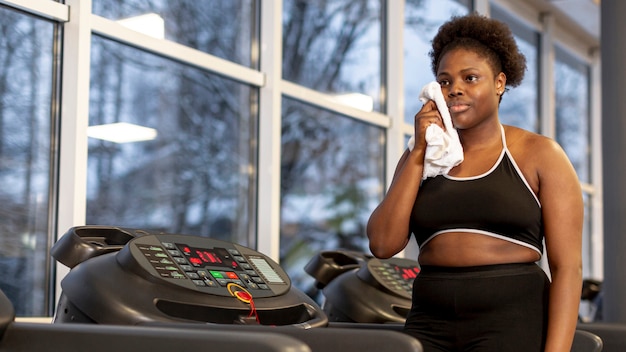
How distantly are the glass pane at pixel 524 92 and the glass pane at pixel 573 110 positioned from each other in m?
0.45

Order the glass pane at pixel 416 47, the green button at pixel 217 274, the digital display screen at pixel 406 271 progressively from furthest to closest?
the glass pane at pixel 416 47 → the digital display screen at pixel 406 271 → the green button at pixel 217 274

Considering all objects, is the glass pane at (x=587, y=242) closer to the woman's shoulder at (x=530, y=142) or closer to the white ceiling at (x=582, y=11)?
the white ceiling at (x=582, y=11)

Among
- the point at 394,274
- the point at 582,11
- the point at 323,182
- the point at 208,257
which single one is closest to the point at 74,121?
the point at 208,257

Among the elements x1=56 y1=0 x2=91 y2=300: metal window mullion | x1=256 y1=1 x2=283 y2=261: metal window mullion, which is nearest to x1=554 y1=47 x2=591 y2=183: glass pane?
x1=256 y1=1 x2=283 y2=261: metal window mullion

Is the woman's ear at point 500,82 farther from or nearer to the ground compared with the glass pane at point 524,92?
nearer to the ground

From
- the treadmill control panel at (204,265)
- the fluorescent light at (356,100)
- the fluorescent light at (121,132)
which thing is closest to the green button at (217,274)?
the treadmill control panel at (204,265)

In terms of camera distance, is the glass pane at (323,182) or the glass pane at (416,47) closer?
the glass pane at (323,182)

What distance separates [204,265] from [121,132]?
4.36 feet

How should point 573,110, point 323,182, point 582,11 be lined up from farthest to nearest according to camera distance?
point 573,110
point 582,11
point 323,182

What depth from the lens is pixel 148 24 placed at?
3402mm

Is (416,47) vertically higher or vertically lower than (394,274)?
higher

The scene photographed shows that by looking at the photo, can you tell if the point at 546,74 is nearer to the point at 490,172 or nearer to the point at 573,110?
the point at 573,110

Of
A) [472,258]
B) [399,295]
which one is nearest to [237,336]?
[472,258]

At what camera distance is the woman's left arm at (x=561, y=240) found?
5.35 feet
